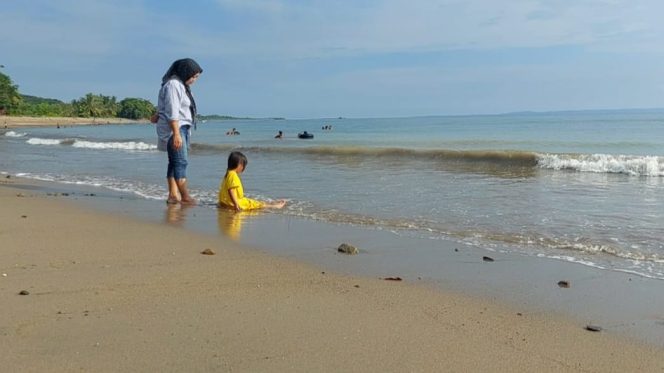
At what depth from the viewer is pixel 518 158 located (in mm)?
18672

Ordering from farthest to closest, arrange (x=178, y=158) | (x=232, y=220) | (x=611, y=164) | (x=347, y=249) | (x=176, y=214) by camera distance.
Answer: (x=611, y=164)
(x=178, y=158)
(x=176, y=214)
(x=232, y=220)
(x=347, y=249)

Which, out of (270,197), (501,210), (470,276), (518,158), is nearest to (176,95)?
(270,197)

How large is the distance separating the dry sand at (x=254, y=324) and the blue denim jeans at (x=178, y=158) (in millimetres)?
3279

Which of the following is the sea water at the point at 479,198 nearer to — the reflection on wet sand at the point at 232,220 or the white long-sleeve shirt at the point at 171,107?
the reflection on wet sand at the point at 232,220

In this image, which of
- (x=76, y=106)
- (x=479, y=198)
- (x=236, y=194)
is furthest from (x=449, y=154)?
(x=76, y=106)

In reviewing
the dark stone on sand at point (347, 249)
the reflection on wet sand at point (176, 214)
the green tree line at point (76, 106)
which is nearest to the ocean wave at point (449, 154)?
the reflection on wet sand at point (176, 214)

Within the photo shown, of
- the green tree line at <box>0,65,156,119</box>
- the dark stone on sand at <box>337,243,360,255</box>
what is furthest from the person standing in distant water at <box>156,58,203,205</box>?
the green tree line at <box>0,65,156,119</box>

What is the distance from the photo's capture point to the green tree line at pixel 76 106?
101244 millimetres

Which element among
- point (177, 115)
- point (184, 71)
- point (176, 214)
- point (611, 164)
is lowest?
point (176, 214)

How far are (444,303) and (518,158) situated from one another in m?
16.1

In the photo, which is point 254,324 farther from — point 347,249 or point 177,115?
point 177,115

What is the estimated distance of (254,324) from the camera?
9.89ft

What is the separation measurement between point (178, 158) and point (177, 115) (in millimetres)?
550

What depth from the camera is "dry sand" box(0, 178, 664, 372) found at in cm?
257
